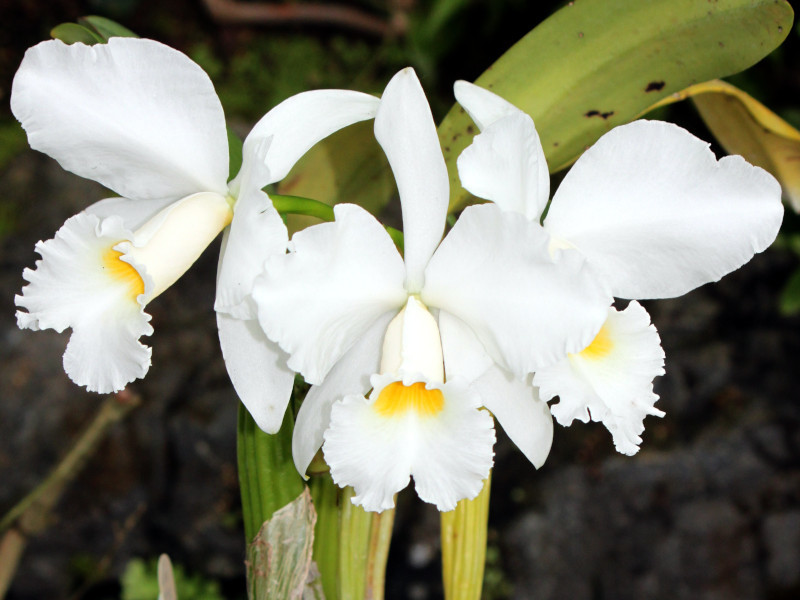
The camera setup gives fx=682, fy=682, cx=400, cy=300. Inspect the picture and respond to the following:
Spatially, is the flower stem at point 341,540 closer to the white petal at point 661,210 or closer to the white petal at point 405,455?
the white petal at point 405,455

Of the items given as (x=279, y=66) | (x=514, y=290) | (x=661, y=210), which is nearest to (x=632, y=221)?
(x=661, y=210)

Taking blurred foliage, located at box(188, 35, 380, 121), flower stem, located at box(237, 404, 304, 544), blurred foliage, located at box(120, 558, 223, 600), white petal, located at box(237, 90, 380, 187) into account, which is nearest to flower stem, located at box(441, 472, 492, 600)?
flower stem, located at box(237, 404, 304, 544)

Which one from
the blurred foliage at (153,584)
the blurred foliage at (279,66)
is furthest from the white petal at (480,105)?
the blurred foliage at (279,66)

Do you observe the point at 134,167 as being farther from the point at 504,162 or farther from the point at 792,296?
the point at 792,296

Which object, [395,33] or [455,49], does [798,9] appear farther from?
[395,33]

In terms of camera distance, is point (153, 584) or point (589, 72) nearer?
point (589, 72)

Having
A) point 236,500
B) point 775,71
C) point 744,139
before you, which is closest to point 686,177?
point 744,139
